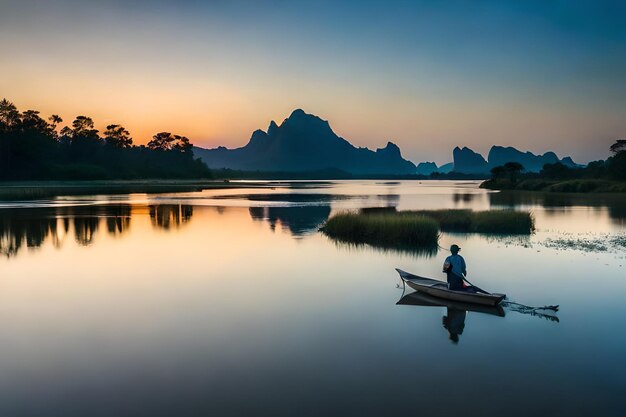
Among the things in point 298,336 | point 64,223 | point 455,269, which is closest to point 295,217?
point 64,223

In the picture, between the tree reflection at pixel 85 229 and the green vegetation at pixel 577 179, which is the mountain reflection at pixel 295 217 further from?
the green vegetation at pixel 577 179

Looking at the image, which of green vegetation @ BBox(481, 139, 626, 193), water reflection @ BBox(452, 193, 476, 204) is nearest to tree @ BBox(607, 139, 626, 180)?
green vegetation @ BBox(481, 139, 626, 193)

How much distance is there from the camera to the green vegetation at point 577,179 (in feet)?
330

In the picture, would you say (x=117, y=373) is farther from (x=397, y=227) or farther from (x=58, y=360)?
(x=397, y=227)

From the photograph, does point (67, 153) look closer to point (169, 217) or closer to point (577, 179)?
point (169, 217)

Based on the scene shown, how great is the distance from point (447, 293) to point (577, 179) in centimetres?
11799

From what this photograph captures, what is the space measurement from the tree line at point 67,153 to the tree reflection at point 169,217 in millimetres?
78436

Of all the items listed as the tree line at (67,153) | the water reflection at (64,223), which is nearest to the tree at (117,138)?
the tree line at (67,153)

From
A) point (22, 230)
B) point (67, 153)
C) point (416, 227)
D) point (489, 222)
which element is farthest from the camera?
point (67, 153)

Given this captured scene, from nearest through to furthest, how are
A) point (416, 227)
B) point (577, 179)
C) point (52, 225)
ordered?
point (416, 227) → point (52, 225) → point (577, 179)

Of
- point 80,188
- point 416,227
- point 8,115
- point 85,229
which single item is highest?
point 8,115

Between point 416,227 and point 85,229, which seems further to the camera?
point 85,229

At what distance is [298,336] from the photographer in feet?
48.0

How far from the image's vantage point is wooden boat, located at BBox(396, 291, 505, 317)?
16.8 metres
